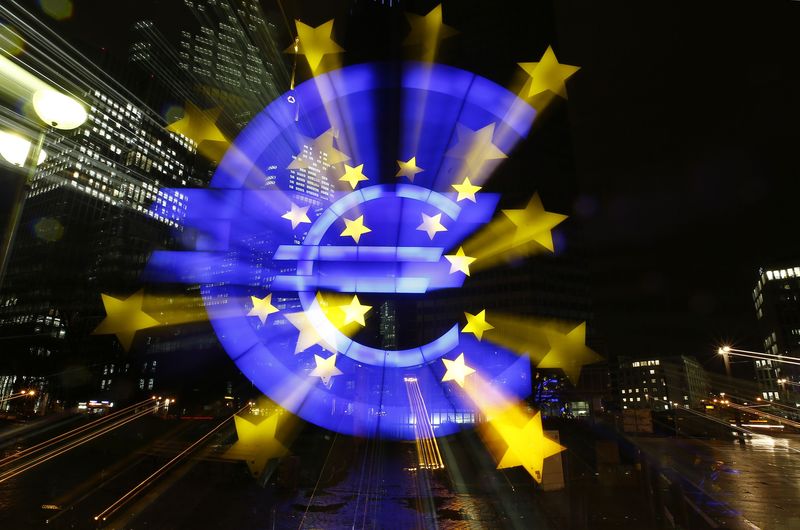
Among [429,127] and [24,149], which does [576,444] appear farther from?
[24,149]

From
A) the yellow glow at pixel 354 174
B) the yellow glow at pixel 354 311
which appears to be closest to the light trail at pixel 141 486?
the yellow glow at pixel 354 311

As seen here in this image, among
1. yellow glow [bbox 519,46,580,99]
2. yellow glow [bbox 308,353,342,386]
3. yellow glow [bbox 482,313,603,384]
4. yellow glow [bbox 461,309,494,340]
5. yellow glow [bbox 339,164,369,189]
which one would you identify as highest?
yellow glow [bbox 519,46,580,99]

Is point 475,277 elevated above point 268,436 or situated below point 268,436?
above

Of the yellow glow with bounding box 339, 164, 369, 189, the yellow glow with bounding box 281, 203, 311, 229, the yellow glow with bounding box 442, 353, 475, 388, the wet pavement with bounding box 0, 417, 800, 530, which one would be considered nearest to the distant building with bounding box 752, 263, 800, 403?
A: the wet pavement with bounding box 0, 417, 800, 530

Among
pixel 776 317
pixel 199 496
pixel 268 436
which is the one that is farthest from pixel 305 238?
pixel 776 317

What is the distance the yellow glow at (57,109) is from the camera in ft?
20.4

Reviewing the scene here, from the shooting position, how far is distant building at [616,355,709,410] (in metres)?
177

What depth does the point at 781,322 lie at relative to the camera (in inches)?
3962

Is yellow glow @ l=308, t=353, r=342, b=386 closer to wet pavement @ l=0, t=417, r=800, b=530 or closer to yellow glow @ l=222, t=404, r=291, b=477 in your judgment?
yellow glow @ l=222, t=404, r=291, b=477

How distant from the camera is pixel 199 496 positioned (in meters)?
11.1

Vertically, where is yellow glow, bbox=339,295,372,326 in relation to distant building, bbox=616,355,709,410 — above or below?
above

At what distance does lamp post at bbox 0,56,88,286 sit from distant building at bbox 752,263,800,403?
120 metres

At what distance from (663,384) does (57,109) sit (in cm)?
21681

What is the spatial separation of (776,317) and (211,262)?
130 meters
